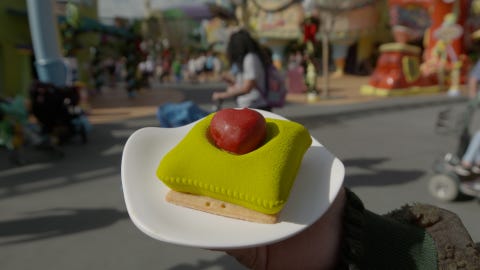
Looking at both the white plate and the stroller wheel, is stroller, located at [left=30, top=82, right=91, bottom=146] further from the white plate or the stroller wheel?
the white plate

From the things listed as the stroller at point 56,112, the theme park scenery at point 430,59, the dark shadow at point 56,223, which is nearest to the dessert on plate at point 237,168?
the dark shadow at point 56,223

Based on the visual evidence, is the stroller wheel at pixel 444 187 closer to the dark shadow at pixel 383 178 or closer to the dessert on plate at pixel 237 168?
the dark shadow at pixel 383 178

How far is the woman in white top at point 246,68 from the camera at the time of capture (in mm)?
3099

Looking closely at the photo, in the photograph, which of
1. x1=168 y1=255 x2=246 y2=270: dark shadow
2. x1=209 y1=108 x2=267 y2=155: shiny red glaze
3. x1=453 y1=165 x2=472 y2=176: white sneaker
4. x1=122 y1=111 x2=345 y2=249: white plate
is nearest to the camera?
x1=122 y1=111 x2=345 y2=249: white plate

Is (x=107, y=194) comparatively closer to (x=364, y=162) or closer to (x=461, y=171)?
Result: (x=364, y=162)

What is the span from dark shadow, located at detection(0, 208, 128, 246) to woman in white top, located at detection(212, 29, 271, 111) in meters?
1.47

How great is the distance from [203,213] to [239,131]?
0.22 m

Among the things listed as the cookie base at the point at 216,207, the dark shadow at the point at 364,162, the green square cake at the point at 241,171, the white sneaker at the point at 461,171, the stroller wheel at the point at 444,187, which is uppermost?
the green square cake at the point at 241,171

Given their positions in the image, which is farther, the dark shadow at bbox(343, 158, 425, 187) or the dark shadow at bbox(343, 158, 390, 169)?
the dark shadow at bbox(343, 158, 390, 169)

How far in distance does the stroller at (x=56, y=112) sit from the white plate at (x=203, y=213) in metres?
5.60

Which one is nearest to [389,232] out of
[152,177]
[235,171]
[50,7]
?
[235,171]

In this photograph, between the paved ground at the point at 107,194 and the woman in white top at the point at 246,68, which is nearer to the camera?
the paved ground at the point at 107,194

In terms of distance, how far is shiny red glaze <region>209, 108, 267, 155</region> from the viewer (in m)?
1.06

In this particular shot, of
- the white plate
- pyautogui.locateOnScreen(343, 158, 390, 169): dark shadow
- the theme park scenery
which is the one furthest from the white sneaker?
the theme park scenery
